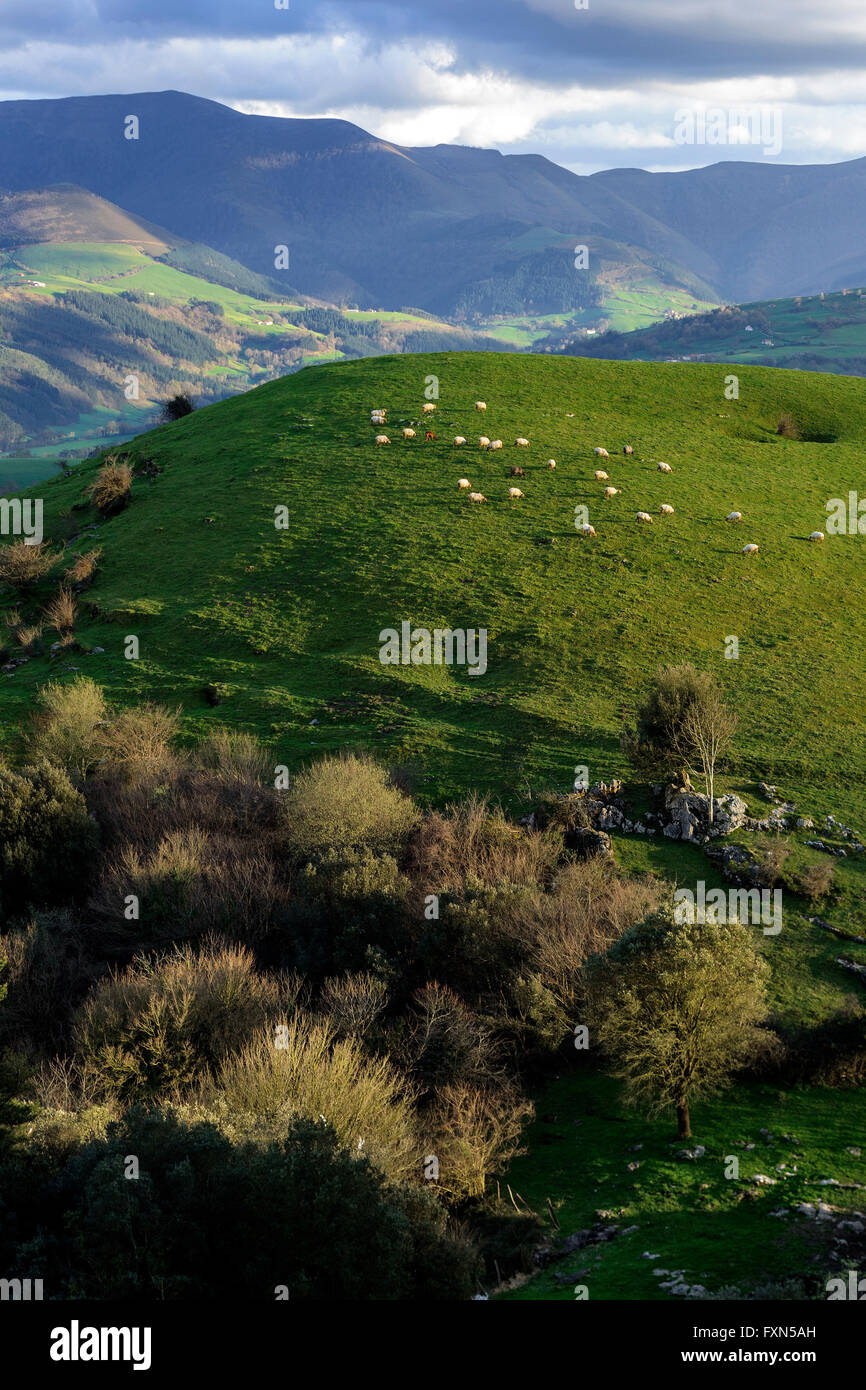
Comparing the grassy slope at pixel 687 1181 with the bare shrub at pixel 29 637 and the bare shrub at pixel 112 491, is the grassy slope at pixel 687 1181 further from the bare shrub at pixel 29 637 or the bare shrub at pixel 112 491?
the bare shrub at pixel 112 491

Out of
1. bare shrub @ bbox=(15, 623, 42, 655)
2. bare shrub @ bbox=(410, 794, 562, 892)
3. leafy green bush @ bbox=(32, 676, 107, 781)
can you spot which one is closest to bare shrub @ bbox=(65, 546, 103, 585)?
bare shrub @ bbox=(15, 623, 42, 655)

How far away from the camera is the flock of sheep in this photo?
2425 inches

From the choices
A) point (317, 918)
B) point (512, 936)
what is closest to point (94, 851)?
point (317, 918)

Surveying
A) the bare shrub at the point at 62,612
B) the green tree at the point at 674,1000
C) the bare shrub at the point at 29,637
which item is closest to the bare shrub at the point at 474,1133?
the green tree at the point at 674,1000

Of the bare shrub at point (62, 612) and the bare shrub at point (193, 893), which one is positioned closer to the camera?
the bare shrub at point (193, 893)

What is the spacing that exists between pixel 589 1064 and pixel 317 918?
35.1 ft

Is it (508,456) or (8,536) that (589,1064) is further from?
(8,536)

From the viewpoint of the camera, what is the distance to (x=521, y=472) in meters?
68.6

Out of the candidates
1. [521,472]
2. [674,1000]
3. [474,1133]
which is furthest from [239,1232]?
[521,472]

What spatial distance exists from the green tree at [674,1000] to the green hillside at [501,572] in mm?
15427

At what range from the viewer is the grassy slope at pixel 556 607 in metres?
26.9

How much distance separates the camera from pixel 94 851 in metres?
42.0

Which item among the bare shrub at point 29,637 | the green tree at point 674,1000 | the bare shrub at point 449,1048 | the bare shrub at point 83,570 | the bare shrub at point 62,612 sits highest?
the bare shrub at point 83,570

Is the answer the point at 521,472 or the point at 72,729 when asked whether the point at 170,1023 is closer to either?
the point at 72,729
